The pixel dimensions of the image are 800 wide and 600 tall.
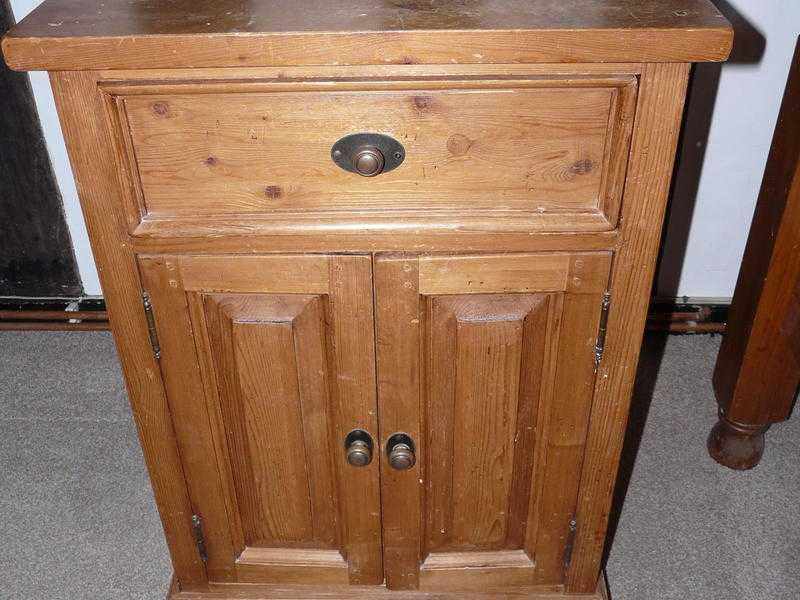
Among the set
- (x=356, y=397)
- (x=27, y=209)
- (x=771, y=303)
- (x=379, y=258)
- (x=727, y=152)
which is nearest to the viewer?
(x=379, y=258)

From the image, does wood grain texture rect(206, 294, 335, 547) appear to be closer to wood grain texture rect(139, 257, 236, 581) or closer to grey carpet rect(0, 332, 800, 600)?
wood grain texture rect(139, 257, 236, 581)

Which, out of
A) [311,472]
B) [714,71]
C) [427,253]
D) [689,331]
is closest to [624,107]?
[427,253]

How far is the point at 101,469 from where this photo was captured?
1618 millimetres

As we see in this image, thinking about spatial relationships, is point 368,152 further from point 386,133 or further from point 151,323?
point 151,323

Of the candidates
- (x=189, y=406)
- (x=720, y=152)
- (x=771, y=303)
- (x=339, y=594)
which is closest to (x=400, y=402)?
(x=189, y=406)

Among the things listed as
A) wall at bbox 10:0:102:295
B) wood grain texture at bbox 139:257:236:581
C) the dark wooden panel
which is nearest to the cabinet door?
wood grain texture at bbox 139:257:236:581

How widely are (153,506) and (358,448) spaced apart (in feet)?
2.09

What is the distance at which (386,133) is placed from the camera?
0.85 meters

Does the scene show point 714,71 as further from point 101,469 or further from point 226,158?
point 101,469

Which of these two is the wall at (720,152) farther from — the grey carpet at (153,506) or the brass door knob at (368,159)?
the brass door knob at (368,159)

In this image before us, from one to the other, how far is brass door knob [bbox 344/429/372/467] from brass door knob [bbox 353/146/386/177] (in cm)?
37

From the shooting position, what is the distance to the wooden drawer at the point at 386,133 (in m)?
0.83

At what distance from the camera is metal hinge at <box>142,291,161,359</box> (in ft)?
3.20

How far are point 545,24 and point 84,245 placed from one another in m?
1.37
